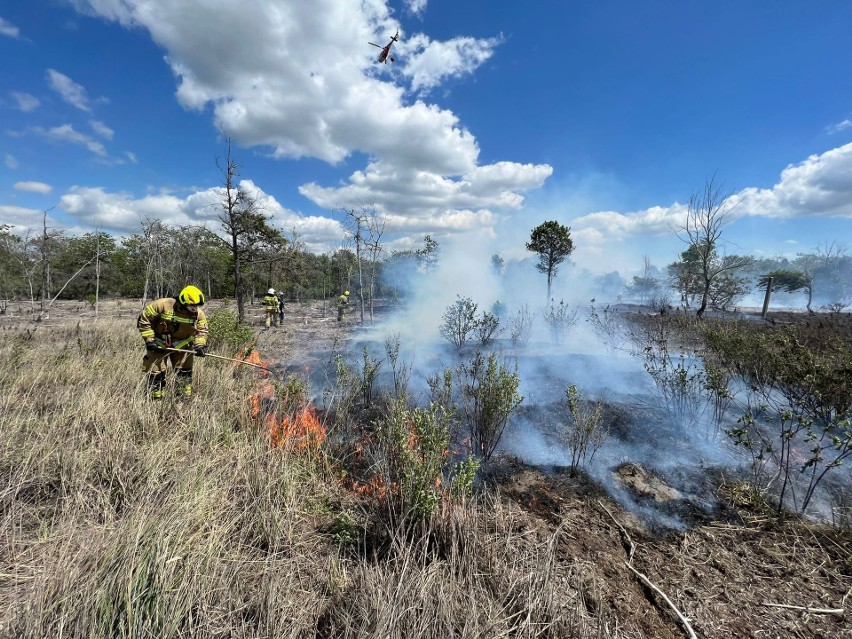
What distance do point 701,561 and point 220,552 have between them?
315 cm

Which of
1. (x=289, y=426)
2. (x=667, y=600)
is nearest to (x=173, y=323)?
(x=289, y=426)

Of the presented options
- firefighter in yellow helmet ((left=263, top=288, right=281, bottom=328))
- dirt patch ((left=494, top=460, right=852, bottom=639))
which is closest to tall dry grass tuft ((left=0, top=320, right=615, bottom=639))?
dirt patch ((left=494, top=460, right=852, bottom=639))

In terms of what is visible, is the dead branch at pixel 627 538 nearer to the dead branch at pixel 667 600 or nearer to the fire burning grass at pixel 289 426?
the dead branch at pixel 667 600

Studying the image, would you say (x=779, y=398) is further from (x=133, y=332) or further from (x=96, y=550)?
(x=133, y=332)

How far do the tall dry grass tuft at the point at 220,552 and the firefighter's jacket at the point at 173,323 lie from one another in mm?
1675

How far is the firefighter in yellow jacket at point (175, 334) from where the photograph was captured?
4855 mm

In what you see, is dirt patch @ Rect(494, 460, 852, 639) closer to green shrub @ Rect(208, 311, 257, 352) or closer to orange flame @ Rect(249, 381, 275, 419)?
orange flame @ Rect(249, 381, 275, 419)

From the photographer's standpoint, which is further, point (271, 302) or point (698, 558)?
point (271, 302)

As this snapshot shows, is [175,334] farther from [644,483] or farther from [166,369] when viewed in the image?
[644,483]

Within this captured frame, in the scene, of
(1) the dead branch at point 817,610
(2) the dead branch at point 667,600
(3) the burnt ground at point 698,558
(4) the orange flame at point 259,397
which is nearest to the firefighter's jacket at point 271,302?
(4) the orange flame at point 259,397

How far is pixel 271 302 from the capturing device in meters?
13.6

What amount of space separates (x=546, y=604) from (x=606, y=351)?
299 inches

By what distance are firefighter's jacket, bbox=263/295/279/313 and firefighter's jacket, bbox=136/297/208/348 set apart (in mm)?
8583

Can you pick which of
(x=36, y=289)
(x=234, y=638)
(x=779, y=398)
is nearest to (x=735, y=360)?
(x=779, y=398)
